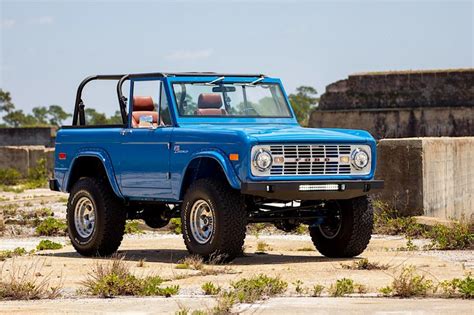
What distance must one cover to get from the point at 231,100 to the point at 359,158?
193 centimetres

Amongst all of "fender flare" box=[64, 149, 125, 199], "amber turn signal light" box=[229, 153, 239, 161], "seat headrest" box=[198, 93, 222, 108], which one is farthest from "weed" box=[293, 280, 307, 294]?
"fender flare" box=[64, 149, 125, 199]

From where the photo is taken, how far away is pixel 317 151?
1424 centimetres

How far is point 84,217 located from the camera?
1639 centimetres

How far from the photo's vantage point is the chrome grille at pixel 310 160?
13984mm

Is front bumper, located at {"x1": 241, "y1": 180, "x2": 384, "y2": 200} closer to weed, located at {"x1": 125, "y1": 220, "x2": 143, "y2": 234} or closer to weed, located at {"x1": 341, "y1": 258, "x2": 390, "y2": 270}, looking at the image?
weed, located at {"x1": 341, "y1": 258, "x2": 390, "y2": 270}

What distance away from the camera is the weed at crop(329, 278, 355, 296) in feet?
37.1

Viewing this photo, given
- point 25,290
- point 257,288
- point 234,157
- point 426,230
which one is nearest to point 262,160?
point 234,157

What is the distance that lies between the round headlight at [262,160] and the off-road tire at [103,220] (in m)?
2.78

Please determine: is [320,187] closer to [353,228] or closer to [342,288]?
[353,228]

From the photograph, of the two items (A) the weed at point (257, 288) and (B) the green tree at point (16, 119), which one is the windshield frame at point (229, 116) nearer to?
(A) the weed at point (257, 288)

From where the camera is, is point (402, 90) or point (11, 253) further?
point (402, 90)

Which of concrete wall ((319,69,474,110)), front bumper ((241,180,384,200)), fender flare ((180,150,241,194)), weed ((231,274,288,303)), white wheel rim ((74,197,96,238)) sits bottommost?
weed ((231,274,288,303))

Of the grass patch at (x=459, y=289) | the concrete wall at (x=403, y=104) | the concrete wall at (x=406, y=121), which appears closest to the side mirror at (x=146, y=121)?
the grass patch at (x=459, y=289)

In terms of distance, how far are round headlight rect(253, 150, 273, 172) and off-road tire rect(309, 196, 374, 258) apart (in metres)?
1.58
